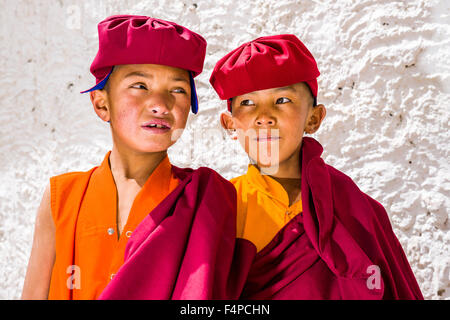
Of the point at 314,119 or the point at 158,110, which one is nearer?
the point at 158,110

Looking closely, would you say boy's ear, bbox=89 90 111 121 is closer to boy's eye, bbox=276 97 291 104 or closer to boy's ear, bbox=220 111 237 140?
boy's ear, bbox=220 111 237 140

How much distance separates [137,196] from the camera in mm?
985

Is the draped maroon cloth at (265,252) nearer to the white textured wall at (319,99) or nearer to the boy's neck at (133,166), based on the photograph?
the boy's neck at (133,166)

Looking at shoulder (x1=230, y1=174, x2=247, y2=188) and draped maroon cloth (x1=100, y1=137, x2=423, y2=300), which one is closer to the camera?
draped maroon cloth (x1=100, y1=137, x2=423, y2=300)

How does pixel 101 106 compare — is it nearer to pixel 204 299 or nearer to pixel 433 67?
pixel 204 299

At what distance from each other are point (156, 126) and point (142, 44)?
17 cm

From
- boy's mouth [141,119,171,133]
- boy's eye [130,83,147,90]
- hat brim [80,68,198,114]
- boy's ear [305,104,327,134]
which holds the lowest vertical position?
boy's mouth [141,119,171,133]

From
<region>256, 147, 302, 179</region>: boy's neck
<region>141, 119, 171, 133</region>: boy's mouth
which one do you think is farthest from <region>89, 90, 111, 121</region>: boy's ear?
<region>256, 147, 302, 179</region>: boy's neck

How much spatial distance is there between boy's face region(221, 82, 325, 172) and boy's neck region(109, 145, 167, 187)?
21 centimetres

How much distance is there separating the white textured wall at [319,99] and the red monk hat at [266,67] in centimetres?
37

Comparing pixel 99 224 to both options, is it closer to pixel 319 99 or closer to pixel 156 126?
pixel 156 126

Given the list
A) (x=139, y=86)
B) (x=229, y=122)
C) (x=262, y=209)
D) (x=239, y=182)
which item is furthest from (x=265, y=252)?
(x=139, y=86)

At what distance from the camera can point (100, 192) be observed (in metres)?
1.00

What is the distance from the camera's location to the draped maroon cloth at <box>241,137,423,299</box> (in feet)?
2.94
